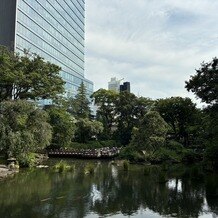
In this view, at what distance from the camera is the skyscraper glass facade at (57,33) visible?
70.4m

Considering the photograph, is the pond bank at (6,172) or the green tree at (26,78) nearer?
the pond bank at (6,172)

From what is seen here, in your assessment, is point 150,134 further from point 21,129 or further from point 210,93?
point 21,129

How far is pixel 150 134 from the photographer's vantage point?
4528 cm

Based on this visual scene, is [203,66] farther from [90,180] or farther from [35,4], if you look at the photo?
[35,4]

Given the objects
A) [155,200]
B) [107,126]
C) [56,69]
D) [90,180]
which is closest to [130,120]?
[107,126]

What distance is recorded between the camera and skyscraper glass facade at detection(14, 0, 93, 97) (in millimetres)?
70375

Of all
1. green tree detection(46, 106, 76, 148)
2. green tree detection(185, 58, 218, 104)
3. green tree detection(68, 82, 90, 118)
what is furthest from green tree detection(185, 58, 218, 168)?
green tree detection(68, 82, 90, 118)

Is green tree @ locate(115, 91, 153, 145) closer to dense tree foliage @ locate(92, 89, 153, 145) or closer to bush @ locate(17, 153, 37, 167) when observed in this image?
dense tree foliage @ locate(92, 89, 153, 145)

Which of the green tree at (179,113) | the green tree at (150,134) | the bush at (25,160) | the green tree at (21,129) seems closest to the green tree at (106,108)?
the green tree at (179,113)

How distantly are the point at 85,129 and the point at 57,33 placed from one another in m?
33.5

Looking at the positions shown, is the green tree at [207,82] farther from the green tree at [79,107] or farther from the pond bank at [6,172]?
the green tree at [79,107]

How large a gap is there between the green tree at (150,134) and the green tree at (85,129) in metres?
23.0

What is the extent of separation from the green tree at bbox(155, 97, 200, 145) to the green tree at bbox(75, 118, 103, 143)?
14005mm

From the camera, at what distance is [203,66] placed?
34312 mm
